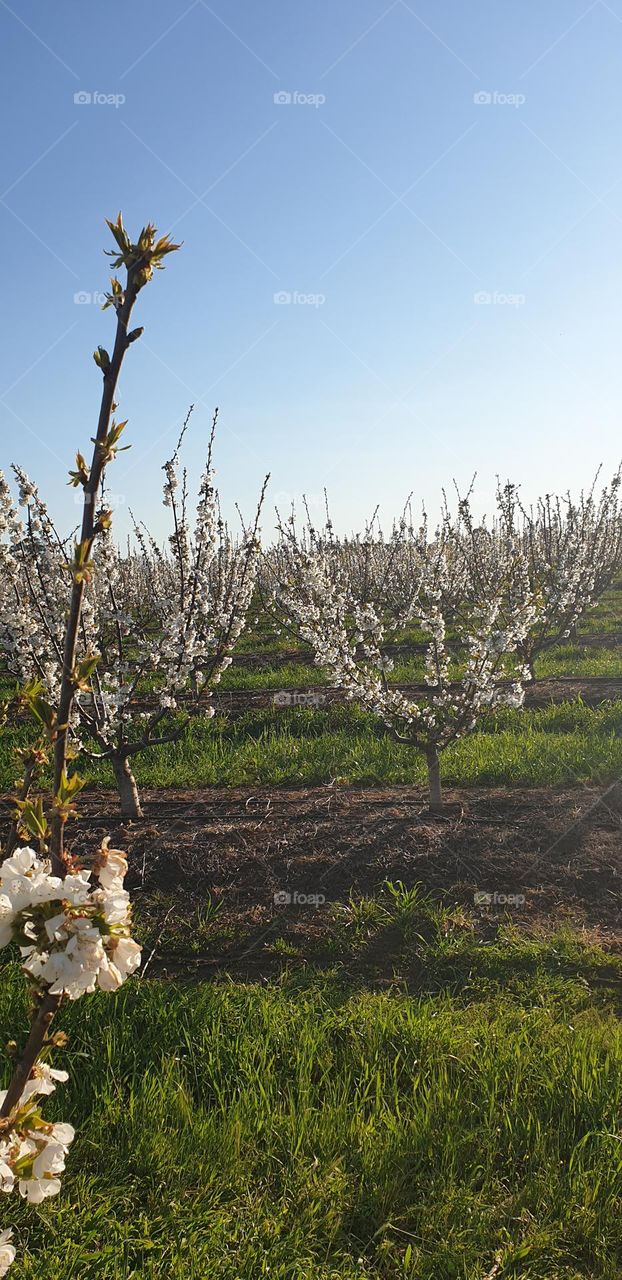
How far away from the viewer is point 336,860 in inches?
203

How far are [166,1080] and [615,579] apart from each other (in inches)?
810

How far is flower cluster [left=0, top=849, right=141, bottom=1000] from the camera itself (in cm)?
128

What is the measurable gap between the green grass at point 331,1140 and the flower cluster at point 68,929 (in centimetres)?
167

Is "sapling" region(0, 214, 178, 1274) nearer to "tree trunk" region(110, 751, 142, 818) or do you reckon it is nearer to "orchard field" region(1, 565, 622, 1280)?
"orchard field" region(1, 565, 622, 1280)

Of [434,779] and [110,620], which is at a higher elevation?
[110,620]

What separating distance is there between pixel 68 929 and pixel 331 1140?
2.11 metres

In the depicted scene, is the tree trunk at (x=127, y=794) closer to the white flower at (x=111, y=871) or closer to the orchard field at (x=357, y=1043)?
the orchard field at (x=357, y=1043)

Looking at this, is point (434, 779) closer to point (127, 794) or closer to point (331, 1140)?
point (127, 794)

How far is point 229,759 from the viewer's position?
727 centimetres

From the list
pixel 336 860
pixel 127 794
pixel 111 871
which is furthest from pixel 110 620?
pixel 111 871

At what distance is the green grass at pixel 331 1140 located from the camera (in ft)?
7.98

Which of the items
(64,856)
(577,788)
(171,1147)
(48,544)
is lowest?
(171,1147)

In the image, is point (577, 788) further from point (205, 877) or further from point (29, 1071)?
point (29, 1071)

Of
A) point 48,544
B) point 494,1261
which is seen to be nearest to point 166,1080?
point 494,1261
